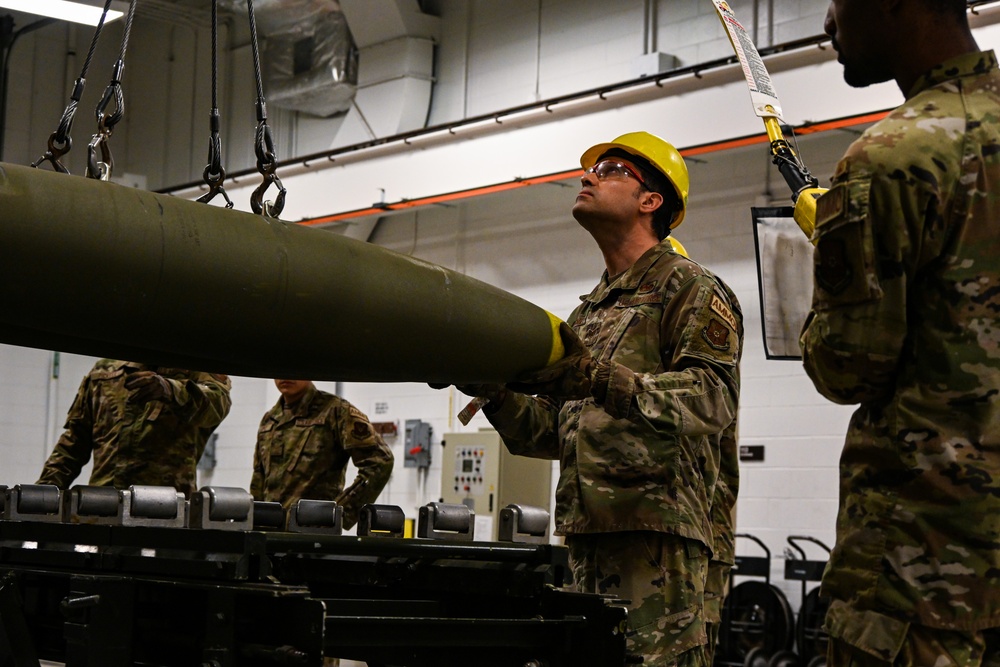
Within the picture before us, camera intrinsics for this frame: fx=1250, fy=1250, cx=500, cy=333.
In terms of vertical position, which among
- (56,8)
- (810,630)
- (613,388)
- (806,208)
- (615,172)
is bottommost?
(810,630)

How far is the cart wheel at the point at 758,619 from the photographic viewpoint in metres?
6.82

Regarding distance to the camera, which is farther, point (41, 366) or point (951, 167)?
point (41, 366)

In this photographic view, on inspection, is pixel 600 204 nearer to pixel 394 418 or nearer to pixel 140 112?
pixel 394 418

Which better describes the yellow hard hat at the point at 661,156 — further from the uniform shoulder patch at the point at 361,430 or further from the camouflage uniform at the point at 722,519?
the uniform shoulder patch at the point at 361,430

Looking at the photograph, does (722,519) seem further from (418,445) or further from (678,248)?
(418,445)

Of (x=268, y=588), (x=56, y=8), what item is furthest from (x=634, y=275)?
(x=56, y=8)

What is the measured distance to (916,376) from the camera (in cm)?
168

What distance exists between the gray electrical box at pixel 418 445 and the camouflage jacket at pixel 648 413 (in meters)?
6.28

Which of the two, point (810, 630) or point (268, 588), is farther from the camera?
point (810, 630)

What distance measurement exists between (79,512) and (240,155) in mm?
9132

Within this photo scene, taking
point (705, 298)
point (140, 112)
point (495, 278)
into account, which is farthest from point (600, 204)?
point (140, 112)

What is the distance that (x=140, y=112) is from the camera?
12.1m

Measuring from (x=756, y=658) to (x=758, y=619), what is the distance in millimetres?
223

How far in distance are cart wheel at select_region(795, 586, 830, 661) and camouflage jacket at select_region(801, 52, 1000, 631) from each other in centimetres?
514
